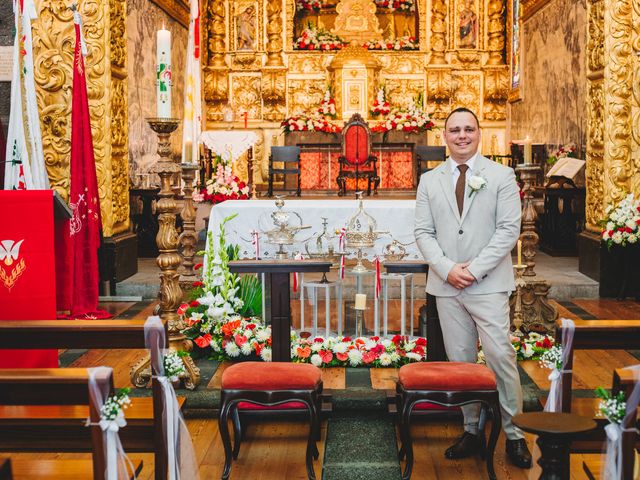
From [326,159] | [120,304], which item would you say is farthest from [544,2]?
[120,304]

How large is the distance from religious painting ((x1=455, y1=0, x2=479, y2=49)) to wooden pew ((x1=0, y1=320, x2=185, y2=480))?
15141 mm

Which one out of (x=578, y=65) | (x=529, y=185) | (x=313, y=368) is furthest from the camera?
(x=578, y=65)

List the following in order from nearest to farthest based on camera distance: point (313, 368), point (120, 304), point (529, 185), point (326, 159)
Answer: point (313, 368), point (529, 185), point (120, 304), point (326, 159)

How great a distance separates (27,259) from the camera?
4.55m

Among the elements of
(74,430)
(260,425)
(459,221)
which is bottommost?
(260,425)

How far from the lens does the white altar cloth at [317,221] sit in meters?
6.27

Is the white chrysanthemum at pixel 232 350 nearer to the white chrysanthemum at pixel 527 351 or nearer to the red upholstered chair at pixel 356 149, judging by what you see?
the white chrysanthemum at pixel 527 351

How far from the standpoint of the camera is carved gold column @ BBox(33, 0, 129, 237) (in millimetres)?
7617

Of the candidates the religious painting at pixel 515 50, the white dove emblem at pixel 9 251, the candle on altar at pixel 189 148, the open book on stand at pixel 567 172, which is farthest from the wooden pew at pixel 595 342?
the religious painting at pixel 515 50

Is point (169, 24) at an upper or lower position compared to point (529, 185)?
upper

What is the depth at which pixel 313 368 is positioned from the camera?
3811 millimetres

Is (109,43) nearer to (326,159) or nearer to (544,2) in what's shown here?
(326,159)

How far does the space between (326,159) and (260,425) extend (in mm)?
10352

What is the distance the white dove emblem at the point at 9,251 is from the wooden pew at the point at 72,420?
5.10ft
